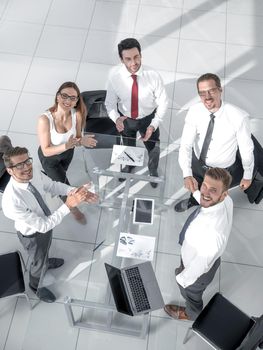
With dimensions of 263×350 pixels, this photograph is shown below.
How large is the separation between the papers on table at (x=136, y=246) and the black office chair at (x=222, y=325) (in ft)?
1.91

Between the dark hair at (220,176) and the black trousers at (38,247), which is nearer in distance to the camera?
the dark hair at (220,176)

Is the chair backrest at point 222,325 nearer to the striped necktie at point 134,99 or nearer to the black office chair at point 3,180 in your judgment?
the striped necktie at point 134,99

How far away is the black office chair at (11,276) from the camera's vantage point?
2895 millimetres

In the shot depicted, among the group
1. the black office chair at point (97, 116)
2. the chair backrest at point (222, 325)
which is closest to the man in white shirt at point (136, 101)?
the black office chair at point (97, 116)

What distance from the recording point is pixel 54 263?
9.21 ft

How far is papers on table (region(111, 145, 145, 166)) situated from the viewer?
3418 mm

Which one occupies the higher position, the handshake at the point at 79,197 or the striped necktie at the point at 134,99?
the striped necktie at the point at 134,99

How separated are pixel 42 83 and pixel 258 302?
368cm

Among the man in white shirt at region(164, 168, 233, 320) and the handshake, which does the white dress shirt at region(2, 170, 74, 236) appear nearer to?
the handshake

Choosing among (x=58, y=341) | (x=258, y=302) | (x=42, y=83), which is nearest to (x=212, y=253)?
(x=258, y=302)

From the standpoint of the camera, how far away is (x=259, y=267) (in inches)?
139

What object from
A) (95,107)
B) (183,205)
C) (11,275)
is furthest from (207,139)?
(11,275)

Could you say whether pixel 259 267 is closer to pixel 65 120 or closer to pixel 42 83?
pixel 65 120

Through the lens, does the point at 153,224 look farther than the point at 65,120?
No
